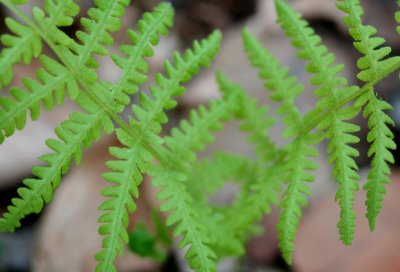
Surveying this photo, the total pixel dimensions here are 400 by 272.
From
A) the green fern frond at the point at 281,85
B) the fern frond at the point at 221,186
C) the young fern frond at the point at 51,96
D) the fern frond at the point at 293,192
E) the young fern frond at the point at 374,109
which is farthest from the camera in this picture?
the fern frond at the point at 221,186

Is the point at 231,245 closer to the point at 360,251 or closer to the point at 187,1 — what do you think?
the point at 360,251

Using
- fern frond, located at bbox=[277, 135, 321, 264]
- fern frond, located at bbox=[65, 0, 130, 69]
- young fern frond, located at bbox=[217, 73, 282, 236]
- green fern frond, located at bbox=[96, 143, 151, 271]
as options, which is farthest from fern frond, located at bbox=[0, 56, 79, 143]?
young fern frond, located at bbox=[217, 73, 282, 236]

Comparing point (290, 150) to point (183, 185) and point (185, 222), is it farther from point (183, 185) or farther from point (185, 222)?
point (185, 222)

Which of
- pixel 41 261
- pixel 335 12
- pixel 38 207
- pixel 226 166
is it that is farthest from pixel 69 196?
pixel 335 12

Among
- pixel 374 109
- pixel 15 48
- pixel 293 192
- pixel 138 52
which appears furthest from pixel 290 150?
pixel 15 48

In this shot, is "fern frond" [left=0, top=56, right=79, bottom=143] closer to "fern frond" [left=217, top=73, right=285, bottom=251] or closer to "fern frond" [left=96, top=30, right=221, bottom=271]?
"fern frond" [left=96, top=30, right=221, bottom=271]

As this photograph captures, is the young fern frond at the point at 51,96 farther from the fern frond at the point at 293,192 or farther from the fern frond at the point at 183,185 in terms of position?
the fern frond at the point at 293,192

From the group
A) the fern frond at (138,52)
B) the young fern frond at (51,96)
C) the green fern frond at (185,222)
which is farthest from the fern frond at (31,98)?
the green fern frond at (185,222)
